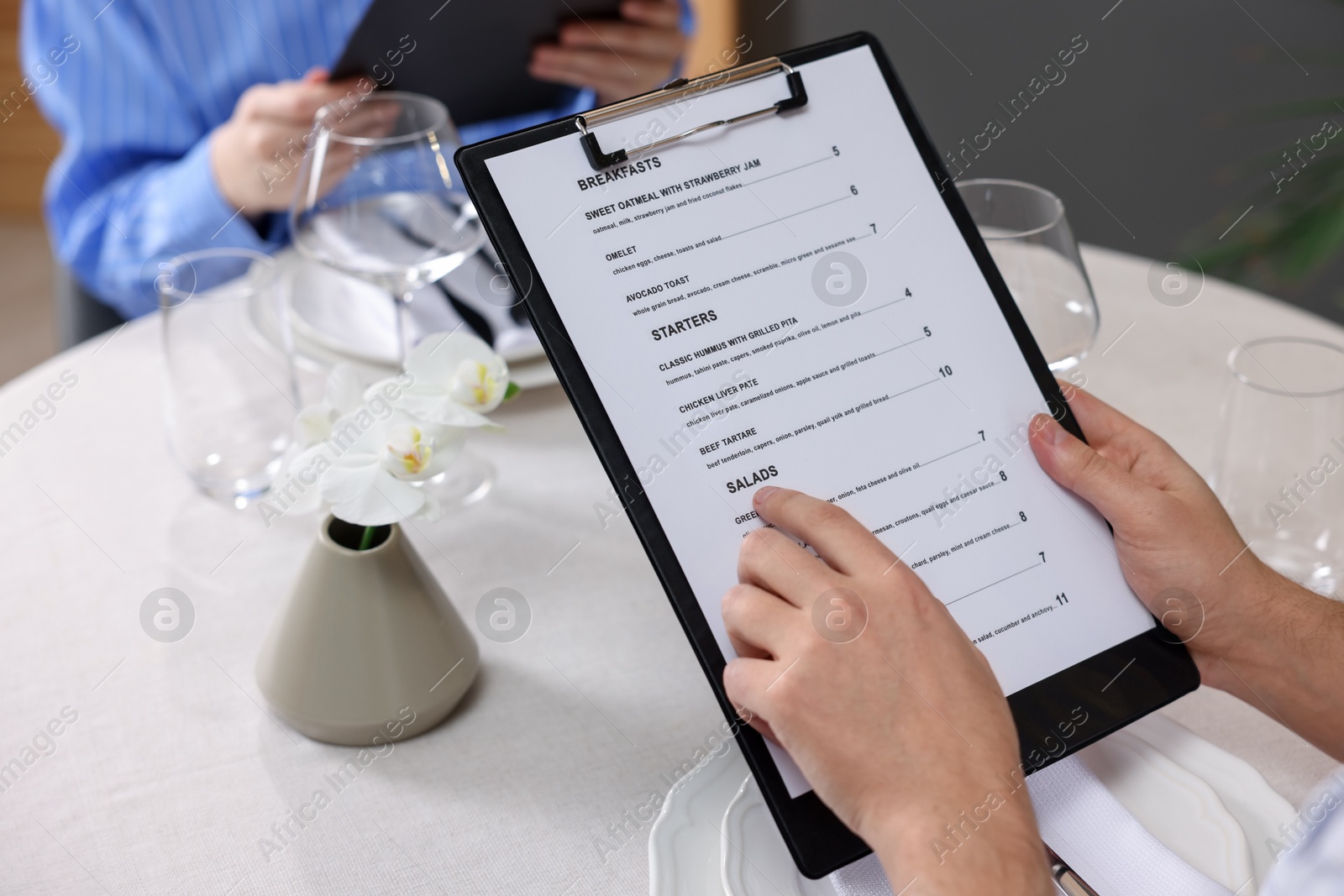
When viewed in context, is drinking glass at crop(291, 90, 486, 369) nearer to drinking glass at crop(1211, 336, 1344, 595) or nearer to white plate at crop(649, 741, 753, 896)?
white plate at crop(649, 741, 753, 896)

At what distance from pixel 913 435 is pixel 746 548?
126 millimetres

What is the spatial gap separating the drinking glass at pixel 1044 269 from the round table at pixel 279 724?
0.68 feet

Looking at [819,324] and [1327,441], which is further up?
[819,324]

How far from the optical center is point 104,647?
0.69m

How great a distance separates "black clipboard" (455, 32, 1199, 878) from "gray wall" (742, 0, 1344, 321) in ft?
5.01

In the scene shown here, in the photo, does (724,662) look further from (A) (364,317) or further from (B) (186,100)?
(B) (186,100)

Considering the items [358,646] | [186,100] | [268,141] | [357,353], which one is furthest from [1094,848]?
[186,100]

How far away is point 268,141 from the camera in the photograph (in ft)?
3.74

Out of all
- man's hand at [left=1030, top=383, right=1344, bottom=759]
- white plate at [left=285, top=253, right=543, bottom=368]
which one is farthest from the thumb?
white plate at [left=285, top=253, right=543, bottom=368]

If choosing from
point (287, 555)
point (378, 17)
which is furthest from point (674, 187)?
point (378, 17)

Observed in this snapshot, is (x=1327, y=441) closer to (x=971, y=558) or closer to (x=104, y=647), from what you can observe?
(x=971, y=558)

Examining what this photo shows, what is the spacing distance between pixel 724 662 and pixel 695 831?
3.7 inches

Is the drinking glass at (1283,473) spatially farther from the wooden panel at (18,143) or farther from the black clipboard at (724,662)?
the wooden panel at (18,143)

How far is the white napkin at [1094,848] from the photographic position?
0.51 meters
